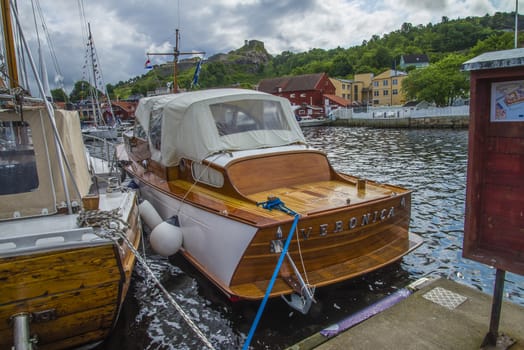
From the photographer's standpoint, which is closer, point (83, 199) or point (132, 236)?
point (83, 199)

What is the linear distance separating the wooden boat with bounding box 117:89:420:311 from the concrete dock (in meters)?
1.16

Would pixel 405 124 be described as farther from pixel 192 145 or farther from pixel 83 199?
pixel 83 199

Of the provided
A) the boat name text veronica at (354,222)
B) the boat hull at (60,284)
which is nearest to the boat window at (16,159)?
the boat hull at (60,284)

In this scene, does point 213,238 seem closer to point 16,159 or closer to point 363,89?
point 16,159

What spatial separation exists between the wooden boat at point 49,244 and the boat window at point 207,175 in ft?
6.41

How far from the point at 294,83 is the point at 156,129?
66917mm

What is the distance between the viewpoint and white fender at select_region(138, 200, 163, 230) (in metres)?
7.99

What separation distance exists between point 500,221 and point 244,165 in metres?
4.14

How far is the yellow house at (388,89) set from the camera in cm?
7350

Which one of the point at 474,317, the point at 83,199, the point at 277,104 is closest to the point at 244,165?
the point at 277,104

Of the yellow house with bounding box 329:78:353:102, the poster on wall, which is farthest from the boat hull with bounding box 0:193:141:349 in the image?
the yellow house with bounding box 329:78:353:102

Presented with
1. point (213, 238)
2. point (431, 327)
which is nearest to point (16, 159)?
point (213, 238)

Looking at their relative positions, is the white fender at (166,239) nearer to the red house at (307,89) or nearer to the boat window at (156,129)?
the boat window at (156,129)

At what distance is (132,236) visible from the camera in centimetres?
632
